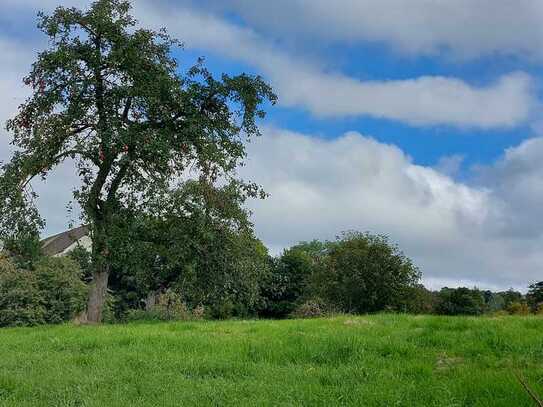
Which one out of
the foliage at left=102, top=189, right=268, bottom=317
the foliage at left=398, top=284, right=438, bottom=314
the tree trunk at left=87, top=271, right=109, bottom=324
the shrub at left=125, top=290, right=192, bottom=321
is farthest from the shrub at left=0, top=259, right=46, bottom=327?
the foliage at left=398, top=284, right=438, bottom=314

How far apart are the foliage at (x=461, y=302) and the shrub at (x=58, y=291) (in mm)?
26703

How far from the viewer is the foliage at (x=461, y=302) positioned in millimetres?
46719

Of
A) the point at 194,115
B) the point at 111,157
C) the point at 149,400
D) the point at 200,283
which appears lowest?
the point at 149,400

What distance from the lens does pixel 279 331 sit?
41.8ft

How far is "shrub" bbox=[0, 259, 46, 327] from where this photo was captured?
29078 millimetres

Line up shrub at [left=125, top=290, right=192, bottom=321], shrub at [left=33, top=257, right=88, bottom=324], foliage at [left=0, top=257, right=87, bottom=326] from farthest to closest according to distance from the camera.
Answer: shrub at [left=33, top=257, right=88, bottom=324] → foliage at [left=0, top=257, right=87, bottom=326] → shrub at [left=125, top=290, right=192, bottom=321]

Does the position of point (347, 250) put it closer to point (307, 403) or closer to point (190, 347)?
point (190, 347)

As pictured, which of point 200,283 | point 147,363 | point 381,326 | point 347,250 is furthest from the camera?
point 347,250

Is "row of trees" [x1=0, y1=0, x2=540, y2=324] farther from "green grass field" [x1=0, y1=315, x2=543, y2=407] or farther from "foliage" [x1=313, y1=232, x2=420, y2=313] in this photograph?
"foliage" [x1=313, y1=232, x2=420, y2=313]

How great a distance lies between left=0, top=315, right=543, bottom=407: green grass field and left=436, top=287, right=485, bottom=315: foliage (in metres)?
36.2

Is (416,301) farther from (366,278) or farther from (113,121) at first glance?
(113,121)

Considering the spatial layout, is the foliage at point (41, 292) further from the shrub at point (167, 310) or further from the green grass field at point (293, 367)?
the green grass field at point (293, 367)

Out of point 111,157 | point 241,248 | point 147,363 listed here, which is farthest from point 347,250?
point 147,363

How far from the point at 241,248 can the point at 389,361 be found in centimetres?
1396
